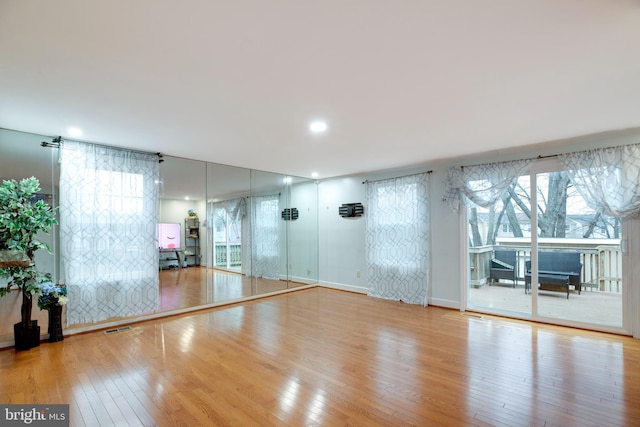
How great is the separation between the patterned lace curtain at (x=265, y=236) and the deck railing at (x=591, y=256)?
401 cm

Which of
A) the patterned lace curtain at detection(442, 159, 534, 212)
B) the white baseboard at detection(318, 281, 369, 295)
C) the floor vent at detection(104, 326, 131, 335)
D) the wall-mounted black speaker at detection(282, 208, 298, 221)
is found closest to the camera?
the floor vent at detection(104, 326, 131, 335)

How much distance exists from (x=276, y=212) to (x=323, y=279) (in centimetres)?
193

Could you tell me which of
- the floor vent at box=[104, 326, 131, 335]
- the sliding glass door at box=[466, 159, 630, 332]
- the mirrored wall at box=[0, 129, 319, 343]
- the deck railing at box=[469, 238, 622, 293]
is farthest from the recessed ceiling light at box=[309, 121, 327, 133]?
the floor vent at box=[104, 326, 131, 335]

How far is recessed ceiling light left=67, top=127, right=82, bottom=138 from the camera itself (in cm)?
334

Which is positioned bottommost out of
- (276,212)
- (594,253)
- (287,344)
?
(287,344)

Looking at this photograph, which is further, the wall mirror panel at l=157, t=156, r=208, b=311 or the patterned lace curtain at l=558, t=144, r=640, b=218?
the wall mirror panel at l=157, t=156, r=208, b=311

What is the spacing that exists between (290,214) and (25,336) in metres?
4.39

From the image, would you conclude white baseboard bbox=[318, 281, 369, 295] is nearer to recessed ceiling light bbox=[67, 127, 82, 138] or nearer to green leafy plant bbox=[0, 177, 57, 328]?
green leafy plant bbox=[0, 177, 57, 328]

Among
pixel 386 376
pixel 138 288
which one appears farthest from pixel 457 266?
pixel 138 288

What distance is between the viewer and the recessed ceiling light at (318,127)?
3.21 meters

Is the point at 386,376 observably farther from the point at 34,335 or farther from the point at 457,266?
the point at 34,335

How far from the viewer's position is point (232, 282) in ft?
17.9

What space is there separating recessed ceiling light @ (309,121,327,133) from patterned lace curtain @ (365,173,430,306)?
8.31 ft

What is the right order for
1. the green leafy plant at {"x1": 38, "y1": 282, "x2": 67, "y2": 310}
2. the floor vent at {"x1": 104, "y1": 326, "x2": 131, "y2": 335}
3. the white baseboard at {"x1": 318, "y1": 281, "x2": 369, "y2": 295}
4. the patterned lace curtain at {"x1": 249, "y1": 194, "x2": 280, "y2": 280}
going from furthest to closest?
1. the white baseboard at {"x1": 318, "y1": 281, "x2": 369, "y2": 295}
2. the patterned lace curtain at {"x1": 249, "y1": 194, "x2": 280, "y2": 280}
3. the floor vent at {"x1": 104, "y1": 326, "x2": 131, "y2": 335}
4. the green leafy plant at {"x1": 38, "y1": 282, "x2": 67, "y2": 310}
